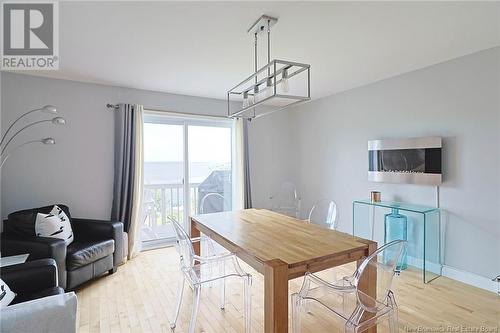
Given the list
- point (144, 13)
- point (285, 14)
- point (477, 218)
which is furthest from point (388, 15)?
point (477, 218)

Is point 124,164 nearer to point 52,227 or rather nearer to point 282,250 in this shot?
point 52,227

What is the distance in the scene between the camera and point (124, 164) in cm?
374

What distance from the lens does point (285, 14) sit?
201 cm

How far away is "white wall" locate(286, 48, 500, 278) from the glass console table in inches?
4.4

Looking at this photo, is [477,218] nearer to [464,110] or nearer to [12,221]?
[464,110]

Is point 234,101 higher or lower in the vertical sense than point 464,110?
higher

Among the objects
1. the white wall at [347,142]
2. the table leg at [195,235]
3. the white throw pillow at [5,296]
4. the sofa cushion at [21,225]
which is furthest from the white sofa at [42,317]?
the white wall at [347,142]

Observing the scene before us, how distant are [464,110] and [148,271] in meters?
3.99

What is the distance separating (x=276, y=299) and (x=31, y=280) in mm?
1672

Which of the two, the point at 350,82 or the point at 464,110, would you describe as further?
the point at 350,82

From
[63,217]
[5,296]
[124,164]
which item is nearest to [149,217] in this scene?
[124,164]

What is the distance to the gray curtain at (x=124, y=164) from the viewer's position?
3699mm

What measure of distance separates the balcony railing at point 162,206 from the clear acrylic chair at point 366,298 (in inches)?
112

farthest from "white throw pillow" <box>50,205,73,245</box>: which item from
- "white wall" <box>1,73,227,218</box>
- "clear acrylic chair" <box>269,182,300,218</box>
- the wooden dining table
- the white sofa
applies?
"clear acrylic chair" <box>269,182,300,218</box>
